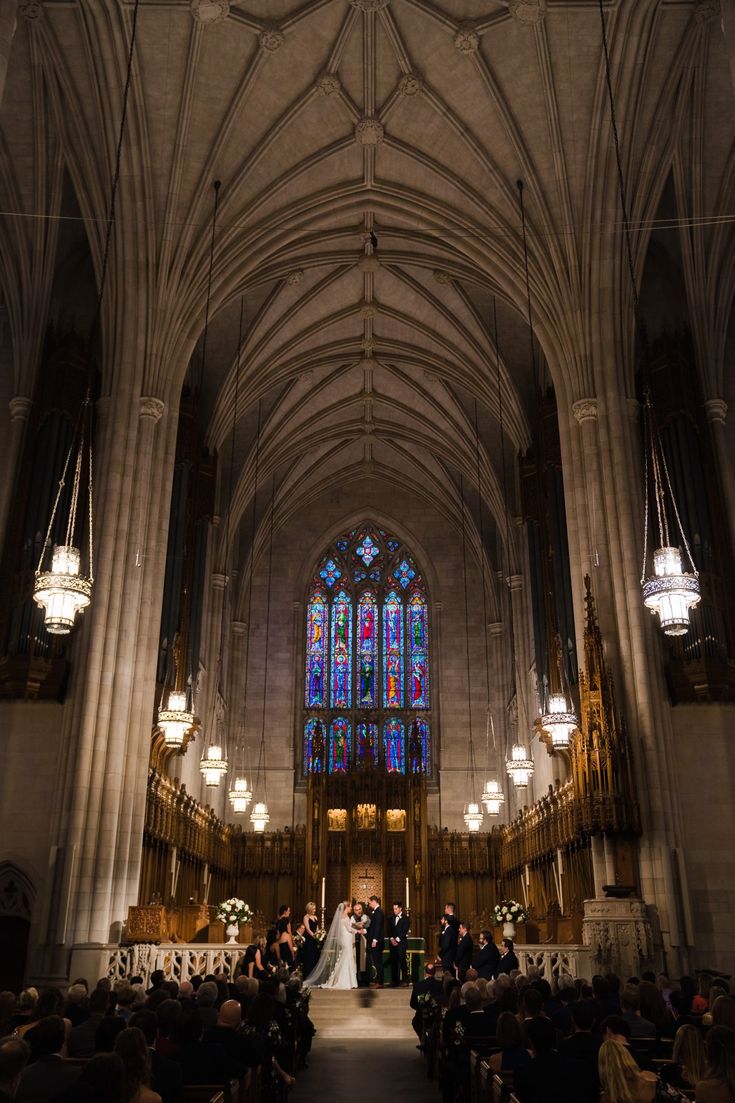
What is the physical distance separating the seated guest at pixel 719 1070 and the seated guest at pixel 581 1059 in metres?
0.94

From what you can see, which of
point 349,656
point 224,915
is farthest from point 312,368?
point 224,915

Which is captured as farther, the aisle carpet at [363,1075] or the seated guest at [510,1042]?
the aisle carpet at [363,1075]

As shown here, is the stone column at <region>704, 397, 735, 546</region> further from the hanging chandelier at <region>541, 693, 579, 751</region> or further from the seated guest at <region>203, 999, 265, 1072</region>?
the seated guest at <region>203, 999, 265, 1072</region>

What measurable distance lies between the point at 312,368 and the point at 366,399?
2794 millimetres

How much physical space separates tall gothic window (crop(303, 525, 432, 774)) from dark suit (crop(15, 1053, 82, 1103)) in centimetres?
2527

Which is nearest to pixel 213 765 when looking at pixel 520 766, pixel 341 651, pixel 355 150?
pixel 520 766

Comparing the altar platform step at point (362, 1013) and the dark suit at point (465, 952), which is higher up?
the dark suit at point (465, 952)

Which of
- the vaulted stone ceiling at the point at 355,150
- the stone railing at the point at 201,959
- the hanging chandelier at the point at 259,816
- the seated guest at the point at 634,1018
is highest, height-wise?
the vaulted stone ceiling at the point at 355,150

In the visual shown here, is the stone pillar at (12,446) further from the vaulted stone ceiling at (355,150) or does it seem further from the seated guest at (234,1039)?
the seated guest at (234,1039)

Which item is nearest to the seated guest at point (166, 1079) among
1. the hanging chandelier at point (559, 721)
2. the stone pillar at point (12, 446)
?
the hanging chandelier at point (559, 721)

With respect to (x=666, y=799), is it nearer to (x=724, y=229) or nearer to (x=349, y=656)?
(x=724, y=229)

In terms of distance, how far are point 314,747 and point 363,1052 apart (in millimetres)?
16822

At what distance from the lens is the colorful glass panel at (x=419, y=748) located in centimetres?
2955

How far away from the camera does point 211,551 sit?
27031 millimetres
